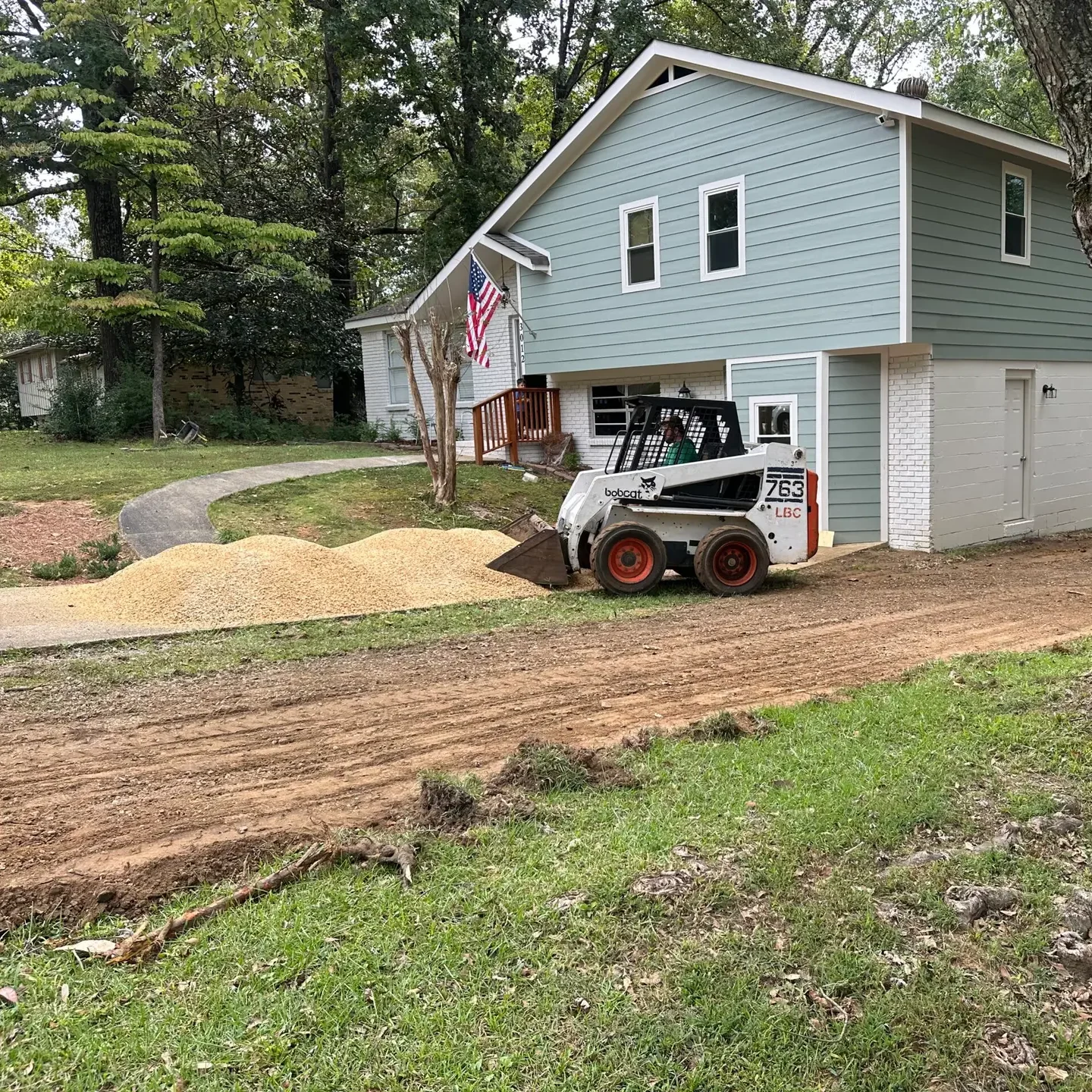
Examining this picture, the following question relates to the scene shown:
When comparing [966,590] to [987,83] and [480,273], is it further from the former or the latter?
[987,83]

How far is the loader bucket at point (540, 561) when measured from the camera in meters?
11.2

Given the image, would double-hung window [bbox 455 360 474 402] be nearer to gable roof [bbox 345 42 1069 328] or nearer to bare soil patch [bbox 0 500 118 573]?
gable roof [bbox 345 42 1069 328]

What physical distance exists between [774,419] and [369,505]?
666 cm

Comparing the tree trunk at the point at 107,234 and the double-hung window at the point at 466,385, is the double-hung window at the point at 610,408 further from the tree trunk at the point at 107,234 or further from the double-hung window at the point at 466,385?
the tree trunk at the point at 107,234

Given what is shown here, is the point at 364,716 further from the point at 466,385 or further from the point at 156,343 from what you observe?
the point at 156,343

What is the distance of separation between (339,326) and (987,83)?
2058 cm

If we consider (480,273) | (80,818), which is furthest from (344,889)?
(480,273)

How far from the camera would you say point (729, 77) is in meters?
15.1

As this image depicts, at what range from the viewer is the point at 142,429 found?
2425cm

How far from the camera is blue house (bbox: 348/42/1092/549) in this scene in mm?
13570

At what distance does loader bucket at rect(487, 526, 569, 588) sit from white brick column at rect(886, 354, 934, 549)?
6.01 metres

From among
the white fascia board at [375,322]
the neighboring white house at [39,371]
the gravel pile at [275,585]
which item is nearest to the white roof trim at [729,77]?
the white fascia board at [375,322]

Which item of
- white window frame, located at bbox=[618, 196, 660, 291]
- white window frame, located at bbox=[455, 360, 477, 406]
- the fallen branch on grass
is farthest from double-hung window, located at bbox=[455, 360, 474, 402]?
the fallen branch on grass

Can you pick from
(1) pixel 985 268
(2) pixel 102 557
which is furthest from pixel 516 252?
(2) pixel 102 557
